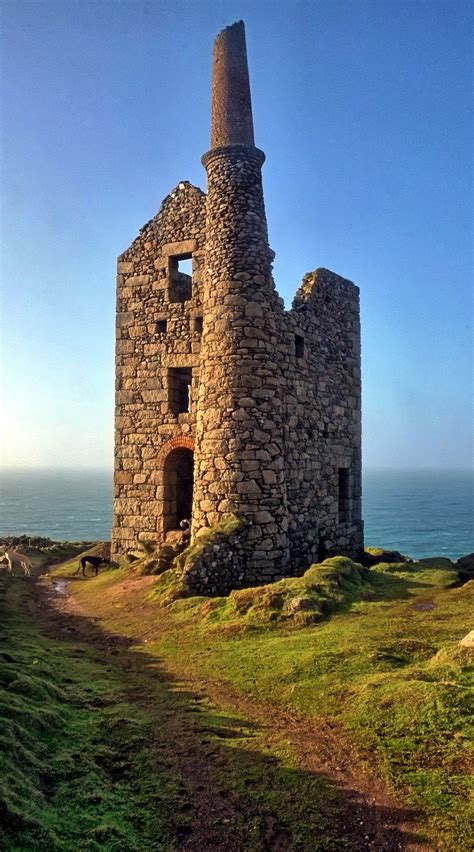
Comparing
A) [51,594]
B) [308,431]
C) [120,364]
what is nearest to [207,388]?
[308,431]

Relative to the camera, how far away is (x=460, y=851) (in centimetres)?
484

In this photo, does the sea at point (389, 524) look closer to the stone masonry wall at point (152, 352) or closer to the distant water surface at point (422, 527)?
the distant water surface at point (422, 527)

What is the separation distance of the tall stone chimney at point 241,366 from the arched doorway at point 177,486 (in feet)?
11.6

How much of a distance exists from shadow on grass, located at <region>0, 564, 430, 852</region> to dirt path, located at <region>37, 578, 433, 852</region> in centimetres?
1

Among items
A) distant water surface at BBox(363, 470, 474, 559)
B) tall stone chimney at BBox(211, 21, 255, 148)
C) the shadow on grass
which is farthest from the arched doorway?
distant water surface at BBox(363, 470, 474, 559)

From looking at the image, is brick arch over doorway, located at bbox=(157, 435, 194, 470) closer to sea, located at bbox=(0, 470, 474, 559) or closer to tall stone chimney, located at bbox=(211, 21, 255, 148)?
tall stone chimney, located at bbox=(211, 21, 255, 148)

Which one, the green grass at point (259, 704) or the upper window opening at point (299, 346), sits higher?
the upper window opening at point (299, 346)

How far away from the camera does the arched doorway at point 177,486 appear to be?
63.3ft

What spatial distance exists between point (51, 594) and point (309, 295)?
38.2ft

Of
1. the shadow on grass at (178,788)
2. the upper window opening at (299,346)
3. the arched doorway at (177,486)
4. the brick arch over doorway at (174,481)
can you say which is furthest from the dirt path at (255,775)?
the upper window opening at (299,346)

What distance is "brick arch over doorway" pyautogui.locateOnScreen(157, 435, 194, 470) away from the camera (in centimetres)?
1877

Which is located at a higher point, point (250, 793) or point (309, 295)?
point (309, 295)

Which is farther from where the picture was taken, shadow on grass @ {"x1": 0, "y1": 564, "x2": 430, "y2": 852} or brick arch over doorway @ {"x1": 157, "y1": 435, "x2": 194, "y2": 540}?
brick arch over doorway @ {"x1": 157, "y1": 435, "x2": 194, "y2": 540}

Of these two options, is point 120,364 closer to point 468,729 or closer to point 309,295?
point 309,295
